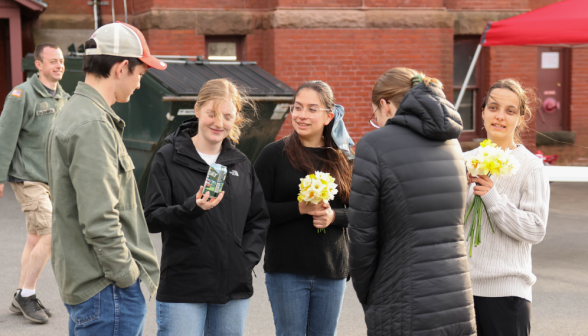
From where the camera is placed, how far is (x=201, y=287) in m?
3.01

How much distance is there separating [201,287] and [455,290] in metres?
1.19

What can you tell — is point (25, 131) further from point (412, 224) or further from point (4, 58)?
point (4, 58)

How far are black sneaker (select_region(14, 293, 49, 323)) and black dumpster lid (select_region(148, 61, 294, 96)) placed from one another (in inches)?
142

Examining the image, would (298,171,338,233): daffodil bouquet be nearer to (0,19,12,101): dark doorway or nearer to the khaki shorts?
the khaki shorts

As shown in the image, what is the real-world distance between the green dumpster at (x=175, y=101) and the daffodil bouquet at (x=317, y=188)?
518 centimetres

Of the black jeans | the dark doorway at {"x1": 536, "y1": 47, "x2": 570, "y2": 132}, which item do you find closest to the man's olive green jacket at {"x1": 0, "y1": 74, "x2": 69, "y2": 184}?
the black jeans

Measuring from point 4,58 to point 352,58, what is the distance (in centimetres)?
786

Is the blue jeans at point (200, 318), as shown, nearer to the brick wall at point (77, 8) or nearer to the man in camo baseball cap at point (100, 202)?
the man in camo baseball cap at point (100, 202)

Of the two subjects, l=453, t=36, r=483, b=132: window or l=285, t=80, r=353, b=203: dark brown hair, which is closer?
l=285, t=80, r=353, b=203: dark brown hair

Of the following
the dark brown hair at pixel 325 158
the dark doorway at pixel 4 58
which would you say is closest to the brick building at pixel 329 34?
the dark doorway at pixel 4 58

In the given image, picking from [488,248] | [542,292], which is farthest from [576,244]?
[488,248]

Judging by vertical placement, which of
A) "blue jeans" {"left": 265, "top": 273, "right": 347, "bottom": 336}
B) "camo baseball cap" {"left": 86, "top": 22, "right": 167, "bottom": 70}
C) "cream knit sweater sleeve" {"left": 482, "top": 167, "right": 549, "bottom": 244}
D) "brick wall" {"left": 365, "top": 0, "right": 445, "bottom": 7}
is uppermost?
"brick wall" {"left": 365, "top": 0, "right": 445, "bottom": 7}

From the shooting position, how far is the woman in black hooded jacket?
9.83ft

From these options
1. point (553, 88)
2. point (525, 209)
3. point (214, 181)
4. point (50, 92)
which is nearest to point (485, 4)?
point (553, 88)
